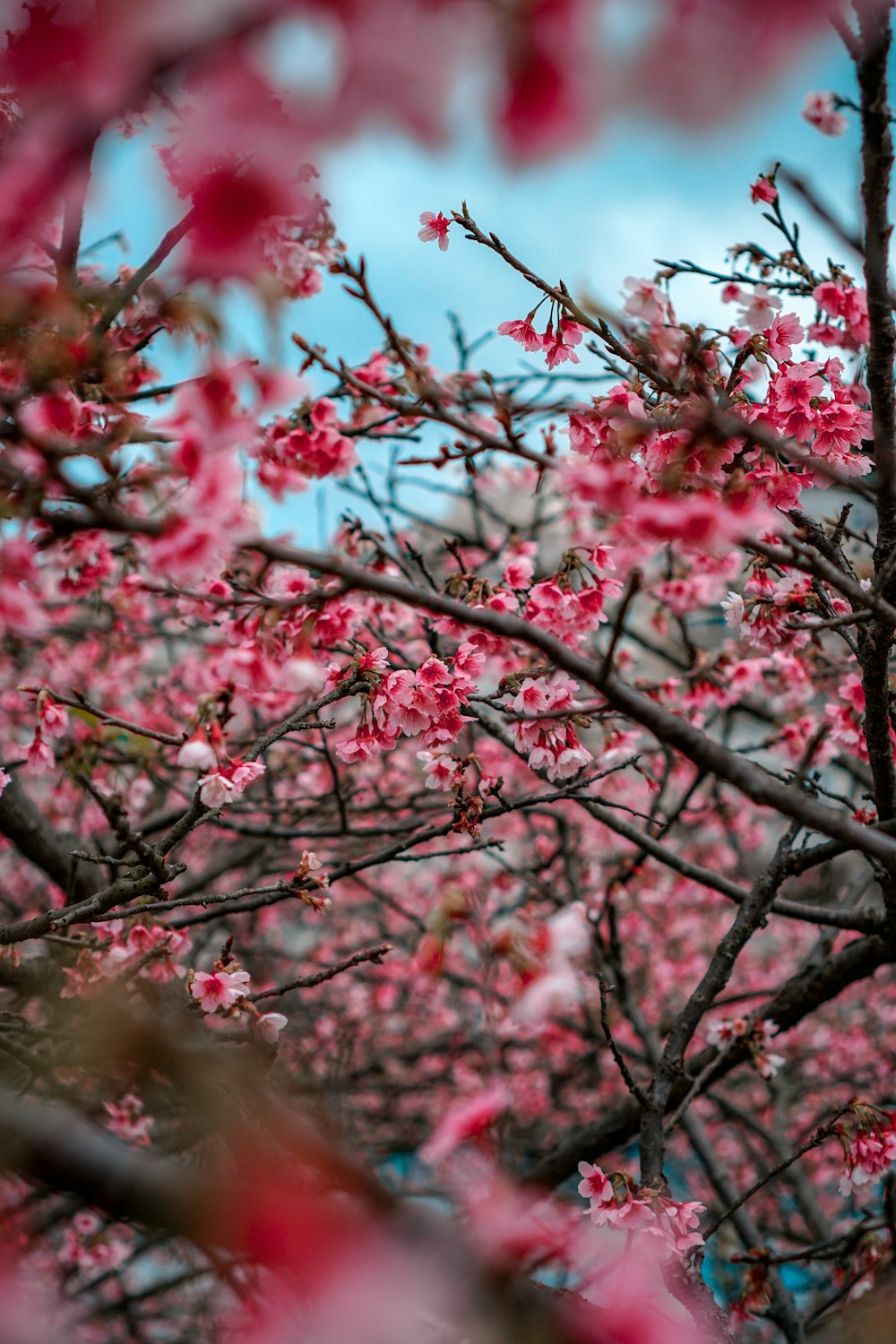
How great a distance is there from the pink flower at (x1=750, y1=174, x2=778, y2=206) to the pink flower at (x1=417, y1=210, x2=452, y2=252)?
1.31 m

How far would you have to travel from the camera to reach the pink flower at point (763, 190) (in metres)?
2.85

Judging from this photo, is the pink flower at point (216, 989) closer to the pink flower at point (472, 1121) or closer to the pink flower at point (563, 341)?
the pink flower at point (472, 1121)

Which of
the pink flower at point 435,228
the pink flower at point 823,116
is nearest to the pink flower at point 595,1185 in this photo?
the pink flower at point 435,228

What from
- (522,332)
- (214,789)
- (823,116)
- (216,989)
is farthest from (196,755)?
(823,116)

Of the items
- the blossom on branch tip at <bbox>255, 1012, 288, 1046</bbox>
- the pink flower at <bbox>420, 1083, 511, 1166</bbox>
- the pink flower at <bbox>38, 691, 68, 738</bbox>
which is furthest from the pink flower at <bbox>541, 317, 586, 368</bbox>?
the blossom on branch tip at <bbox>255, 1012, 288, 1046</bbox>

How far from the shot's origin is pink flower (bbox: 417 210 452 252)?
7.43ft

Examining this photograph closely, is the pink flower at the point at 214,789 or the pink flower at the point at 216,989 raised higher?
the pink flower at the point at 214,789

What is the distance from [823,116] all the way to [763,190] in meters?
0.74

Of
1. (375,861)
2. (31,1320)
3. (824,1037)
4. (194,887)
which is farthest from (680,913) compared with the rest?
(31,1320)

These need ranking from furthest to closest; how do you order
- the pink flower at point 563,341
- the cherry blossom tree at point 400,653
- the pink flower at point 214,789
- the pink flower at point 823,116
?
1. the pink flower at point 823,116
2. the pink flower at point 563,341
3. the pink flower at point 214,789
4. the cherry blossom tree at point 400,653

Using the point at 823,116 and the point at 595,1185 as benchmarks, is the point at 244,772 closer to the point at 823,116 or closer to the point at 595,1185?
the point at 595,1185

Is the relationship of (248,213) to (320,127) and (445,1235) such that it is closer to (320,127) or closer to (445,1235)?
(320,127)

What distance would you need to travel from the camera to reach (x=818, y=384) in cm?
204

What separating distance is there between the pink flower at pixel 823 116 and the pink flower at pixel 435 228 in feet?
6.35
